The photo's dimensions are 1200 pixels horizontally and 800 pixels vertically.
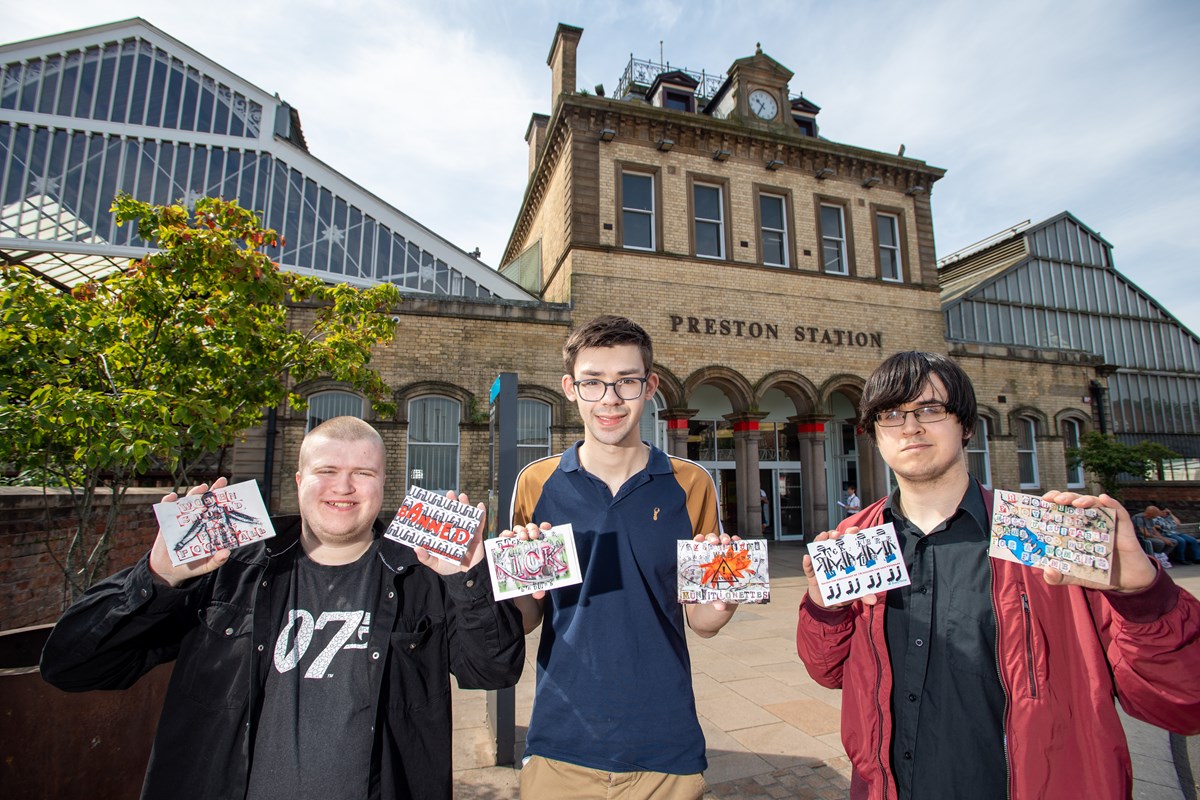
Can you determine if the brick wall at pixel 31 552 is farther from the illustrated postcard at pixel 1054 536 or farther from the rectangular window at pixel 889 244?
the rectangular window at pixel 889 244

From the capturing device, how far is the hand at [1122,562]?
1.63m

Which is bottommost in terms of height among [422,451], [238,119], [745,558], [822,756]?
[822,756]

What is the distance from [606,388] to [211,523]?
1421mm

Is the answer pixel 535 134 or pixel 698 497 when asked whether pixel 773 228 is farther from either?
pixel 698 497

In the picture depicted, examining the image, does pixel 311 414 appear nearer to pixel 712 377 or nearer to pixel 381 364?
pixel 381 364

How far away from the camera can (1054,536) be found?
5.49ft

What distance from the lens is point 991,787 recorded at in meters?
1.71

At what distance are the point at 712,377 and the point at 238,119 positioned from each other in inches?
496

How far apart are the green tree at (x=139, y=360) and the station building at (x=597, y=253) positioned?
620 cm

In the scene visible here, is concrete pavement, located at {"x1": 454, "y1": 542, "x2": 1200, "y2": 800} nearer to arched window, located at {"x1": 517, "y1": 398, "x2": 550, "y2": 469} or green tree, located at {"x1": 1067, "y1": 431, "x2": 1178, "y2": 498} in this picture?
arched window, located at {"x1": 517, "y1": 398, "x2": 550, "y2": 469}

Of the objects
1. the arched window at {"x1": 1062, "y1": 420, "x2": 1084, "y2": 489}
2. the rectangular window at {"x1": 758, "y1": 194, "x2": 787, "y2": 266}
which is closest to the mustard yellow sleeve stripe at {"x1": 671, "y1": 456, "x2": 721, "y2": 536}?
the rectangular window at {"x1": 758, "y1": 194, "x2": 787, "y2": 266}

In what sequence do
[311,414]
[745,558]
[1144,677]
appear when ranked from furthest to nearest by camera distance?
[311,414]
[745,558]
[1144,677]

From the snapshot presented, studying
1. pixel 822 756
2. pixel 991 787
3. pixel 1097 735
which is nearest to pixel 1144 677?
pixel 1097 735

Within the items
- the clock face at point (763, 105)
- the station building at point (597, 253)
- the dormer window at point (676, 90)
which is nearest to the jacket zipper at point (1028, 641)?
the station building at point (597, 253)
